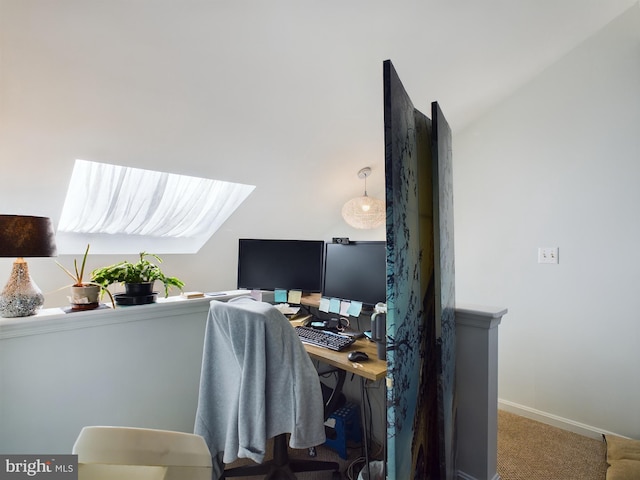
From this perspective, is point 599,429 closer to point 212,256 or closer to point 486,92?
point 486,92

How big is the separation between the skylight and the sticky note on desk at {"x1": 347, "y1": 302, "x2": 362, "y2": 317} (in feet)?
4.31

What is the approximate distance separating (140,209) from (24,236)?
123 cm

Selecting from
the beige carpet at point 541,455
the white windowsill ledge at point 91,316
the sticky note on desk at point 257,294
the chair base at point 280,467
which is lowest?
the beige carpet at point 541,455

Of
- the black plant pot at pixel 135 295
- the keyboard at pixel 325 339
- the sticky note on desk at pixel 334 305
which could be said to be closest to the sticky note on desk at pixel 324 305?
the sticky note on desk at pixel 334 305

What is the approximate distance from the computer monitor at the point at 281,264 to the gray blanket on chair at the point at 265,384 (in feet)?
2.44

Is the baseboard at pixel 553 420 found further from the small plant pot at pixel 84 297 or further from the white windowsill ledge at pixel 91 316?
the small plant pot at pixel 84 297

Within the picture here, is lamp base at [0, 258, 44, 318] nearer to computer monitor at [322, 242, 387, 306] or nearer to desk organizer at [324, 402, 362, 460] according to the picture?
computer monitor at [322, 242, 387, 306]

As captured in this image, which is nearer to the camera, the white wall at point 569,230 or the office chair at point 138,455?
the office chair at point 138,455

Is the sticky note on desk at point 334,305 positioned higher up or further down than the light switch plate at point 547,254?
further down

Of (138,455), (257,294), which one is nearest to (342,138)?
(257,294)

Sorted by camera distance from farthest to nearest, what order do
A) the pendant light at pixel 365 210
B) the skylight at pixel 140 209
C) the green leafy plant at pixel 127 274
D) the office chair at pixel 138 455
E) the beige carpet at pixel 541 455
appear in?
the pendant light at pixel 365 210 < the skylight at pixel 140 209 < the beige carpet at pixel 541 455 < the green leafy plant at pixel 127 274 < the office chair at pixel 138 455

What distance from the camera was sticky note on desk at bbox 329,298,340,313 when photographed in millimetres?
1866

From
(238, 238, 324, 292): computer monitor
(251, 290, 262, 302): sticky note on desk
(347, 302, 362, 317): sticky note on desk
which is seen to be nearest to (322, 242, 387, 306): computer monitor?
(347, 302, 362, 317): sticky note on desk

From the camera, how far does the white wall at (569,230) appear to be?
207 centimetres
